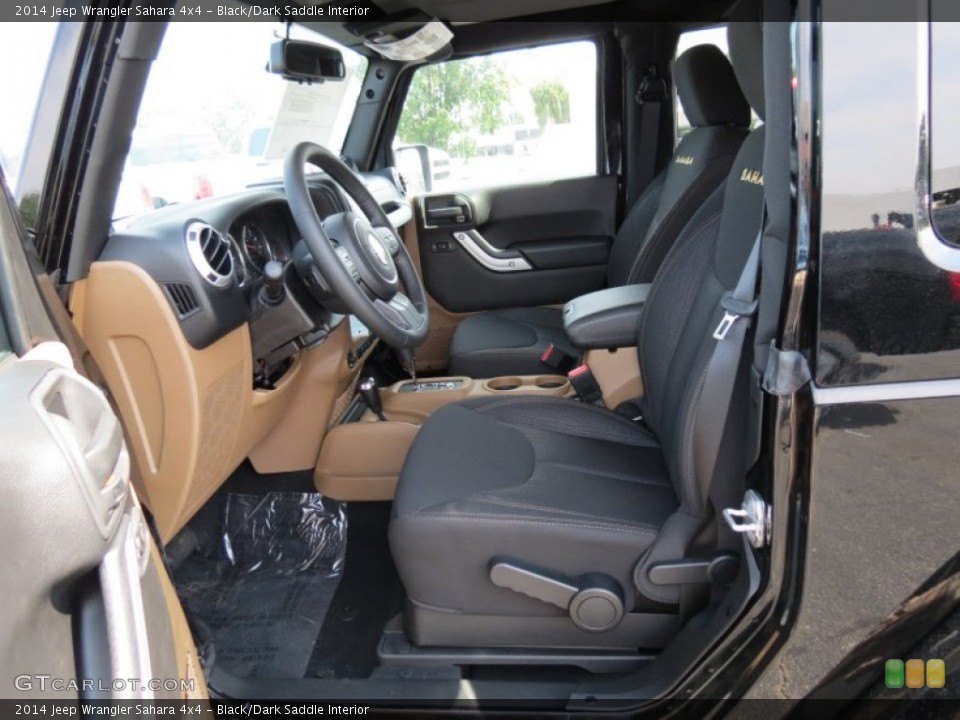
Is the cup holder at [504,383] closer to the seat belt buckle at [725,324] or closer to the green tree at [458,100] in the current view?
the seat belt buckle at [725,324]

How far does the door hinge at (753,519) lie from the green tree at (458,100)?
7.31ft

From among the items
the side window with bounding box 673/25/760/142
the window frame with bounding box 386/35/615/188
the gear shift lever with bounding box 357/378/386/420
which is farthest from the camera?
the window frame with bounding box 386/35/615/188

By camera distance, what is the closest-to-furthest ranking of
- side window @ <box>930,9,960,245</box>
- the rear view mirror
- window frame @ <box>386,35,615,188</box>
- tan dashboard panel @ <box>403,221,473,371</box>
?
side window @ <box>930,9,960,245</box>, the rear view mirror, window frame @ <box>386,35,615,188</box>, tan dashboard panel @ <box>403,221,473,371</box>

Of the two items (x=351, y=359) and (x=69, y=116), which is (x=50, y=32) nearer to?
(x=69, y=116)

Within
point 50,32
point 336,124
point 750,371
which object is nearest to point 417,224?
point 336,124

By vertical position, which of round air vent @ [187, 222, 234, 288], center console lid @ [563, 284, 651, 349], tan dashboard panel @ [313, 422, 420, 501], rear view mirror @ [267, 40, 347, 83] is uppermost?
rear view mirror @ [267, 40, 347, 83]

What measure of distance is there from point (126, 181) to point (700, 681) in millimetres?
1257

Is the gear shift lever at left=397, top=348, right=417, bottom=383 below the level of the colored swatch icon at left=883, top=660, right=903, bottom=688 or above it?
above

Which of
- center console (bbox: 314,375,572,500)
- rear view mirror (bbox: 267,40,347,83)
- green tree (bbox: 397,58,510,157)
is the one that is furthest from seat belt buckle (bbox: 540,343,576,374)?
green tree (bbox: 397,58,510,157)

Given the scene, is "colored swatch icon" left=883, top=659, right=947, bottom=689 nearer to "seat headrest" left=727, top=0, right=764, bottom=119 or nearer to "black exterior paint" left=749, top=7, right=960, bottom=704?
"black exterior paint" left=749, top=7, right=960, bottom=704

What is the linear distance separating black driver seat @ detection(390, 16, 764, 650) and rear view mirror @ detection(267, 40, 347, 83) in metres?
1.07

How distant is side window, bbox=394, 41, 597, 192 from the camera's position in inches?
112

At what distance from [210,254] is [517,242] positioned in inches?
74.2

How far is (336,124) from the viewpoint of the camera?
9.25 ft
